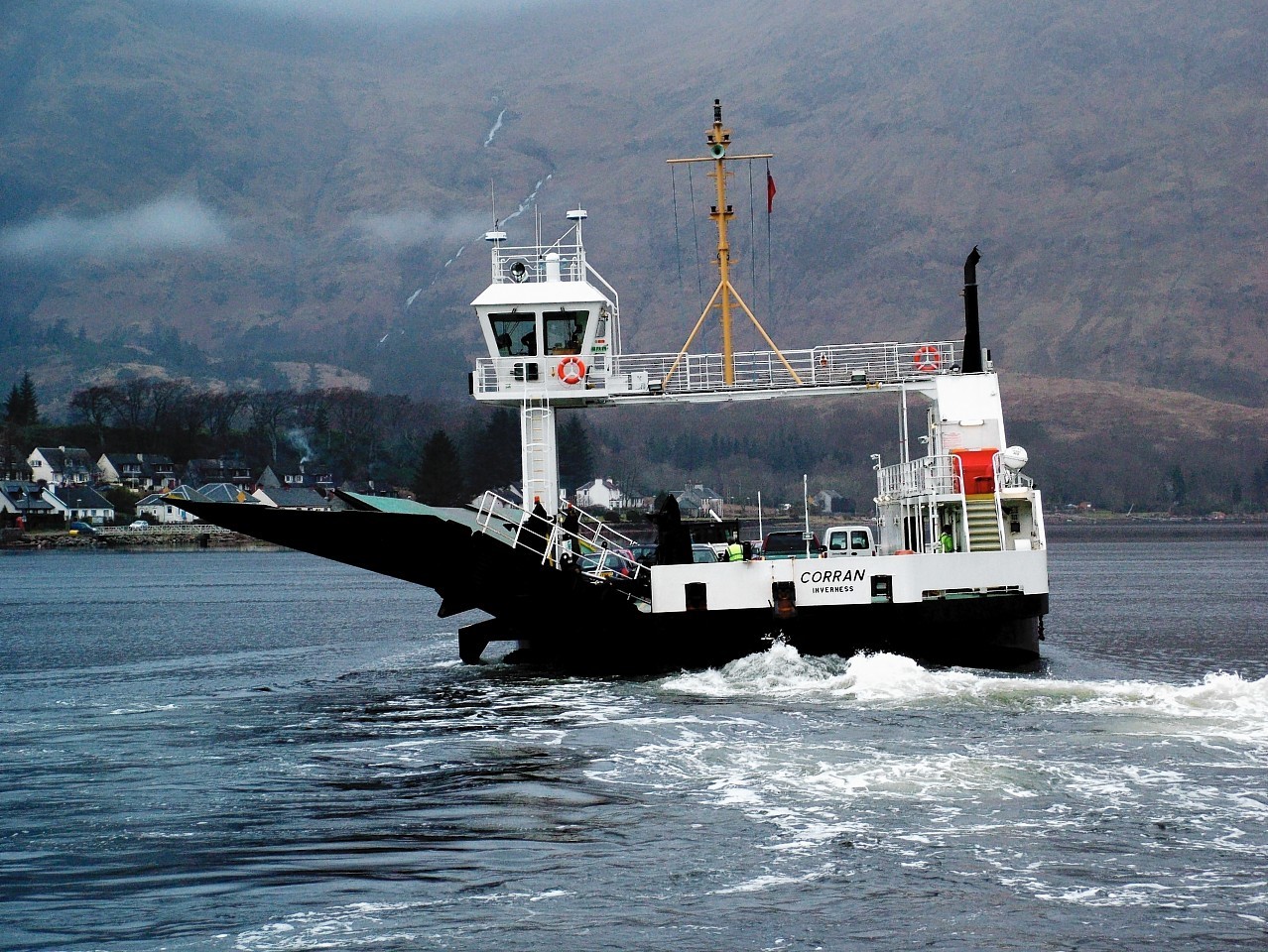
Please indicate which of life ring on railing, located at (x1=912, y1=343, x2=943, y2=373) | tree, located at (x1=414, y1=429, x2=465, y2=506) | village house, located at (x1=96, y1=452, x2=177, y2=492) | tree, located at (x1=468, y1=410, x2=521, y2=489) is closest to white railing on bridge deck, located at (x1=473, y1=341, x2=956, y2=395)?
life ring on railing, located at (x1=912, y1=343, x2=943, y2=373)

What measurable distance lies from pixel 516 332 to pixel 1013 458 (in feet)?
37.6

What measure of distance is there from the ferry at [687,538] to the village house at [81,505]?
160409 millimetres

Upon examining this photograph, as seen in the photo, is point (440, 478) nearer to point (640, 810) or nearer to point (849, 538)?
point (849, 538)

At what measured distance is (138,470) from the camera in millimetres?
192625

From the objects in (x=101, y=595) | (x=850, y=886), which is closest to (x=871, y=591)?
(x=850, y=886)

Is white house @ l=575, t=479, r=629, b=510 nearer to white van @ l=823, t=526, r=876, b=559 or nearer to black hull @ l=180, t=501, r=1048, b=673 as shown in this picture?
white van @ l=823, t=526, r=876, b=559

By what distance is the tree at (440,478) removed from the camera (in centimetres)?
9975

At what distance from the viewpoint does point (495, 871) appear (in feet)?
45.6

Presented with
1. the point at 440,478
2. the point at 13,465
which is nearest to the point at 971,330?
the point at 440,478

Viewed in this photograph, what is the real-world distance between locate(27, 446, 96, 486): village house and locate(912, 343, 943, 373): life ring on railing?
561 feet

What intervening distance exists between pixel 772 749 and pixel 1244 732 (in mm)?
6794

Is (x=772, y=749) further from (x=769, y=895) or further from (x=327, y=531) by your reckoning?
(x=327, y=531)

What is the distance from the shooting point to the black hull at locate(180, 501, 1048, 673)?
27.1 meters

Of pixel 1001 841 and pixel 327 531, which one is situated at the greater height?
pixel 327 531
